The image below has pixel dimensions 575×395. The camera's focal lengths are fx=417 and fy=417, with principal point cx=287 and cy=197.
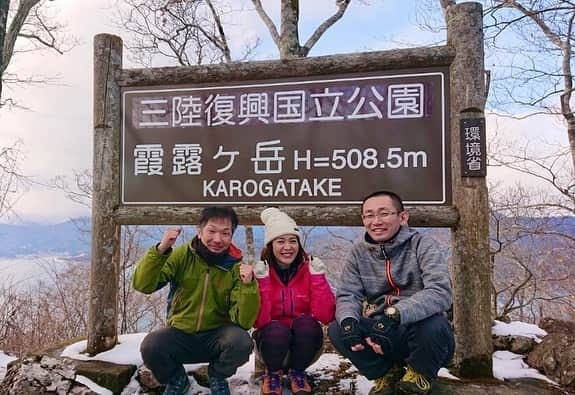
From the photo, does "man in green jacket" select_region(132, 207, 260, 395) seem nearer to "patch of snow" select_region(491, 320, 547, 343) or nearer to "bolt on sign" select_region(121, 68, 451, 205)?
"bolt on sign" select_region(121, 68, 451, 205)

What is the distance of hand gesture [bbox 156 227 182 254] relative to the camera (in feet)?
7.92

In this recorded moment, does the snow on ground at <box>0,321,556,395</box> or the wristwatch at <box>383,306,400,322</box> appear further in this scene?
the snow on ground at <box>0,321,556,395</box>

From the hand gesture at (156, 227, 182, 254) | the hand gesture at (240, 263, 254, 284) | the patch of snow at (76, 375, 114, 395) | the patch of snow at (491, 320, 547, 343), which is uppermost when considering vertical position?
the hand gesture at (156, 227, 182, 254)

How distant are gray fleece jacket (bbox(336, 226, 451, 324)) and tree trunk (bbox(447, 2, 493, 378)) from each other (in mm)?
Result: 657

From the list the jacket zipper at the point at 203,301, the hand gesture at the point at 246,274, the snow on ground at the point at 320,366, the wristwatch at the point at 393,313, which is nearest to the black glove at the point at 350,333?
the wristwatch at the point at 393,313

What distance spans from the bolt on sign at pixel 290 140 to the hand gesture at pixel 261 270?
0.81 metres

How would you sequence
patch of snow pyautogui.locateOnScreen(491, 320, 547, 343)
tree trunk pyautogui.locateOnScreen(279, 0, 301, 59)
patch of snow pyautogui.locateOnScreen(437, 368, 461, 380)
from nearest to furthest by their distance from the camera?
patch of snow pyautogui.locateOnScreen(437, 368, 461, 380)
patch of snow pyautogui.locateOnScreen(491, 320, 547, 343)
tree trunk pyautogui.locateOnScreen(279, 0, 301, 59)

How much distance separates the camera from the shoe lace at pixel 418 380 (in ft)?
7.39

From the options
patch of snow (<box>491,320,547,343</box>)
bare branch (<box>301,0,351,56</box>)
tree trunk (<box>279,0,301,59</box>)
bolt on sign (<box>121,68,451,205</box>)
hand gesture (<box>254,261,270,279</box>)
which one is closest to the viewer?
hand gesture (<box>254,261,270,279</box>)

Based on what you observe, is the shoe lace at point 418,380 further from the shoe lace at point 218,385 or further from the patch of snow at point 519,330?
the patch of snow at point 519,330

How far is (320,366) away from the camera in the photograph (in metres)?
3.30

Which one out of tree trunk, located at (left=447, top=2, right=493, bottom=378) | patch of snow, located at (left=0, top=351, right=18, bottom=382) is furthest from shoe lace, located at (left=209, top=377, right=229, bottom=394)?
patch of snow, located at (left=0, top=351, right=18, bottom=382)

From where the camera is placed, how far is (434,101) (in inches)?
124

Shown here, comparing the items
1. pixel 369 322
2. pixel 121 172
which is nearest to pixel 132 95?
pixel 121 172
